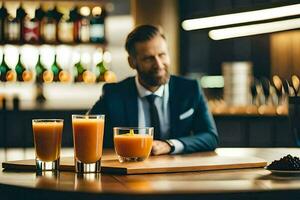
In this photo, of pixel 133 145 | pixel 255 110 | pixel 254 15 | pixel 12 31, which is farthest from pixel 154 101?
pixel 12 31

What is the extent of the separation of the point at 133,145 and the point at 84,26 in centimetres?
512

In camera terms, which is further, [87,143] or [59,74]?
[59,74]

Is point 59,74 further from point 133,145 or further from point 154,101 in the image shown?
point 133,145

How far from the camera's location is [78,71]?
698 centimetres

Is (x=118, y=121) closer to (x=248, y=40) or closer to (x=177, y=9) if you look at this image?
(x=177, y=9)

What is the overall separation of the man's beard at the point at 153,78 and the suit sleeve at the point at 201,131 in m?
0.18

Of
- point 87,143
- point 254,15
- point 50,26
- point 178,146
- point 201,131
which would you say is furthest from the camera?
point 50,26

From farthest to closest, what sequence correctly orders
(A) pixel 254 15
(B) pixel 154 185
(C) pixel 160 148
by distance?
1. (A) pixel 254 15
2. (C) pixel 160 148
3. (B) pixel 154 185

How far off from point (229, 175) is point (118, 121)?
1.16 metres

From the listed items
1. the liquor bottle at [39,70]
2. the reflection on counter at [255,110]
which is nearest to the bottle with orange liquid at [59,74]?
the liquor bottle at [39,70]

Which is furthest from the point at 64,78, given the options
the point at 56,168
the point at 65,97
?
the point at 56,168

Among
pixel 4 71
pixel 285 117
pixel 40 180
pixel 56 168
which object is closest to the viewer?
pixel 40 180

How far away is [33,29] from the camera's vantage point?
6906mm

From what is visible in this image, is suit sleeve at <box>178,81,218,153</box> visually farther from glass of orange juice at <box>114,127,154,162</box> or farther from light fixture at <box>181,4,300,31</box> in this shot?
light fixture at <box>181,4,300,31</box>
